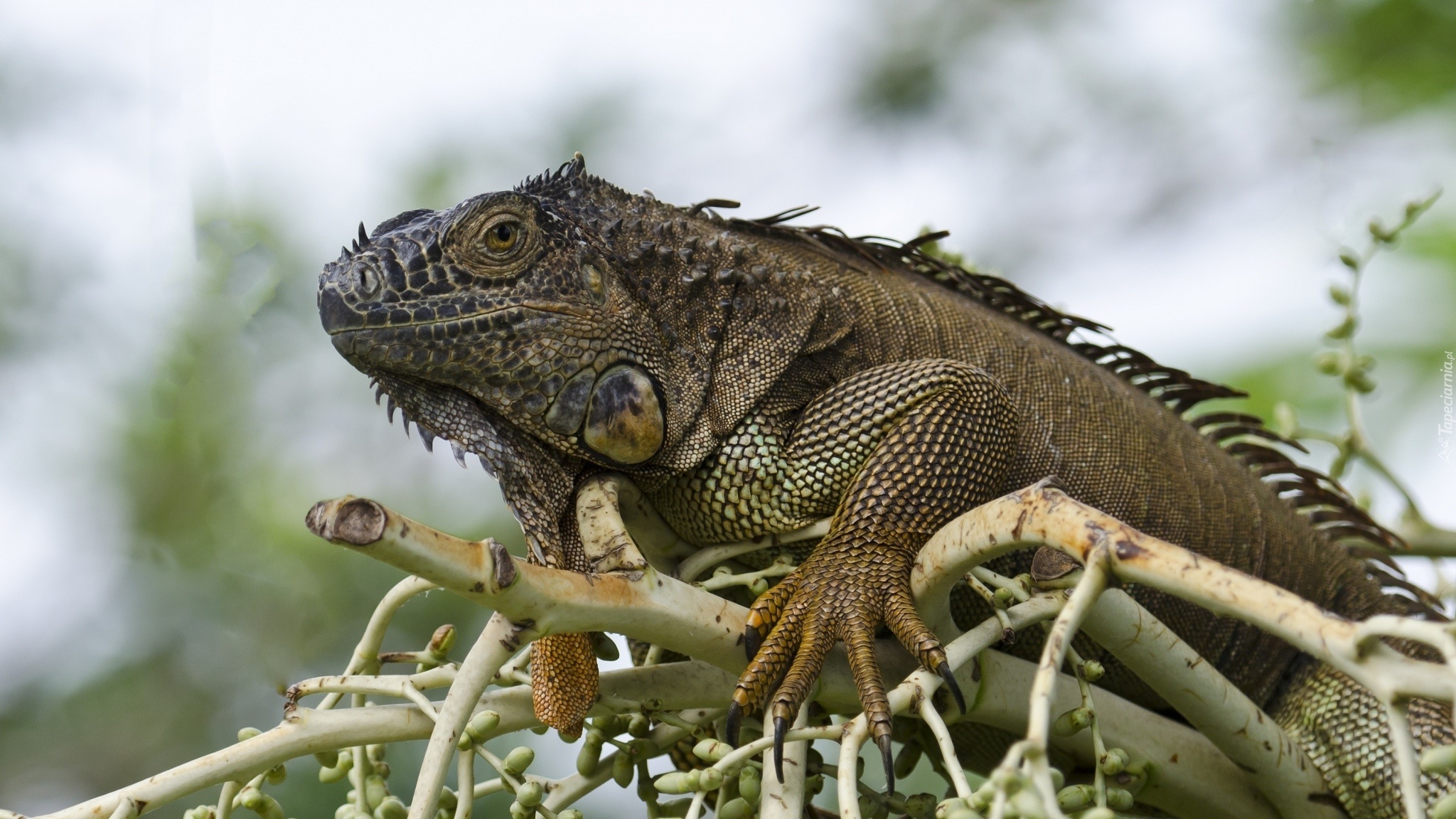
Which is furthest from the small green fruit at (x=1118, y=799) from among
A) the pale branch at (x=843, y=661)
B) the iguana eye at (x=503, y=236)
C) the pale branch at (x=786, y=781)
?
the iguana eye at (x=503, y=236)

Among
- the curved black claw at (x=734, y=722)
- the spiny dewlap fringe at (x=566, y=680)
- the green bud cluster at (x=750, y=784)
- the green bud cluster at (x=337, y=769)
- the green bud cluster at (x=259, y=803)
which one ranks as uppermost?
the spiny dewlap fringe at (x=566, y=680)

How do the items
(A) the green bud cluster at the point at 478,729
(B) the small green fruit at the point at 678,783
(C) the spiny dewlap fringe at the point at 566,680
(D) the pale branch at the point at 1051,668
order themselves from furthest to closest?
(C) the spiny dewlap fringe at the point at 566,680, (A) the green bud cluster at the point at 478,729, (B) the small green fruit at the point at 678,783, (D) the pale branch at the point at 1051,668

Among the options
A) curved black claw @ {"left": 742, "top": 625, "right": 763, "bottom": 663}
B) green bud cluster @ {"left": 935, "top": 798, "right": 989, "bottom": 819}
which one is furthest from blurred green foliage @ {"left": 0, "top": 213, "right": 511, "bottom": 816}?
green bud cluster @ {"left": 935, "top": 798, "right": 989, "bottom": 819}

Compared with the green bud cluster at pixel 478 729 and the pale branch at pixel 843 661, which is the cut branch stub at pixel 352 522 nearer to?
the pale branch at pixel 843 661

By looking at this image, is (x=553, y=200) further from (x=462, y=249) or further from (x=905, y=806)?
(x=905, y=806)

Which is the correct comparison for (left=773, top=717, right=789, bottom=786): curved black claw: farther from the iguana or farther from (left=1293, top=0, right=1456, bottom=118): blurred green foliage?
(left=1293, top=0, right=1456, bottom=118): blurred green foliage

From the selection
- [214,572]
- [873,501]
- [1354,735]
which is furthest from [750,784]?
[214,572]

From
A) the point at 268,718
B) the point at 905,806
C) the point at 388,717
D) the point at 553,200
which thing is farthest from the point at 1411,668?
the point at 268,718

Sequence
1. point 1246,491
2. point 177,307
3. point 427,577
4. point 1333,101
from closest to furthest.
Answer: point 427,577
point 1246,491
point 177,307
point 1333,101
